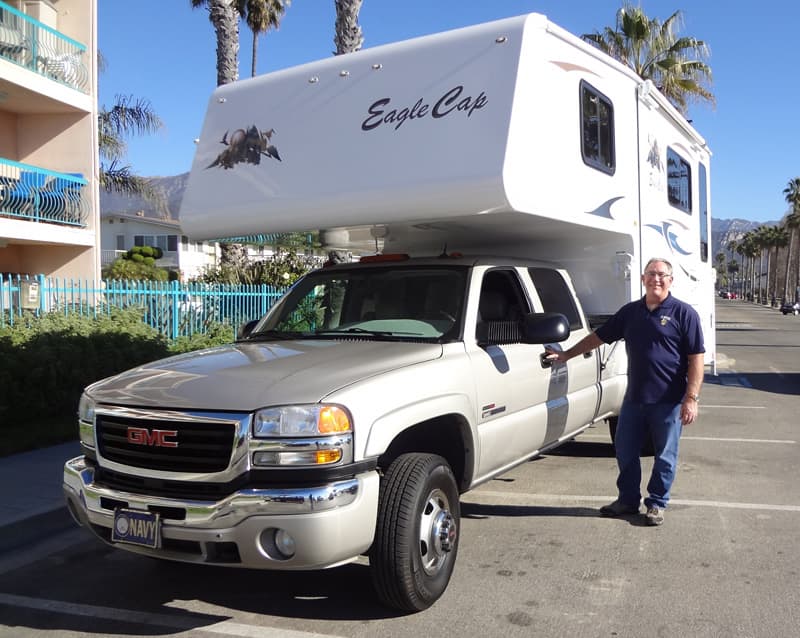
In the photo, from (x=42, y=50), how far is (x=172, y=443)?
15748mm

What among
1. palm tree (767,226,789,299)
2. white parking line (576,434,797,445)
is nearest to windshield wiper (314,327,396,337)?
white parking line (576,434,797,445)

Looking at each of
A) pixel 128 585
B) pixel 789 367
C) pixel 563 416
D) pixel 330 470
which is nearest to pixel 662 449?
pixel 563 416

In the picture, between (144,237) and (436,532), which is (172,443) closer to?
(436,532)

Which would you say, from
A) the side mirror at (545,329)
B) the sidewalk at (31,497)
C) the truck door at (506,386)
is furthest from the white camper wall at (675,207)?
the sidewalk at (31,497)

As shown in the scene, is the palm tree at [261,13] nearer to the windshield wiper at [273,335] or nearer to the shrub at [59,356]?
the shrub at [59,356]

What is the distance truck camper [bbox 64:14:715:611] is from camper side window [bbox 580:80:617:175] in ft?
0.10

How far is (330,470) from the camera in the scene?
370 cm

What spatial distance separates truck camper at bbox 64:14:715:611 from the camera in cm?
375

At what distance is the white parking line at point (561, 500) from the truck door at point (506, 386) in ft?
2.82

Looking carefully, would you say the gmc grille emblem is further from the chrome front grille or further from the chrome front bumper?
the chrome front bumper

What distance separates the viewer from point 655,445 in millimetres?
5641

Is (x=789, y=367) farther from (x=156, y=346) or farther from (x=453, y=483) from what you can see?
(x=453, y=483)

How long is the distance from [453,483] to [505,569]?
79 cm

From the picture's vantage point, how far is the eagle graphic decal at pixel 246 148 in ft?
20.9
